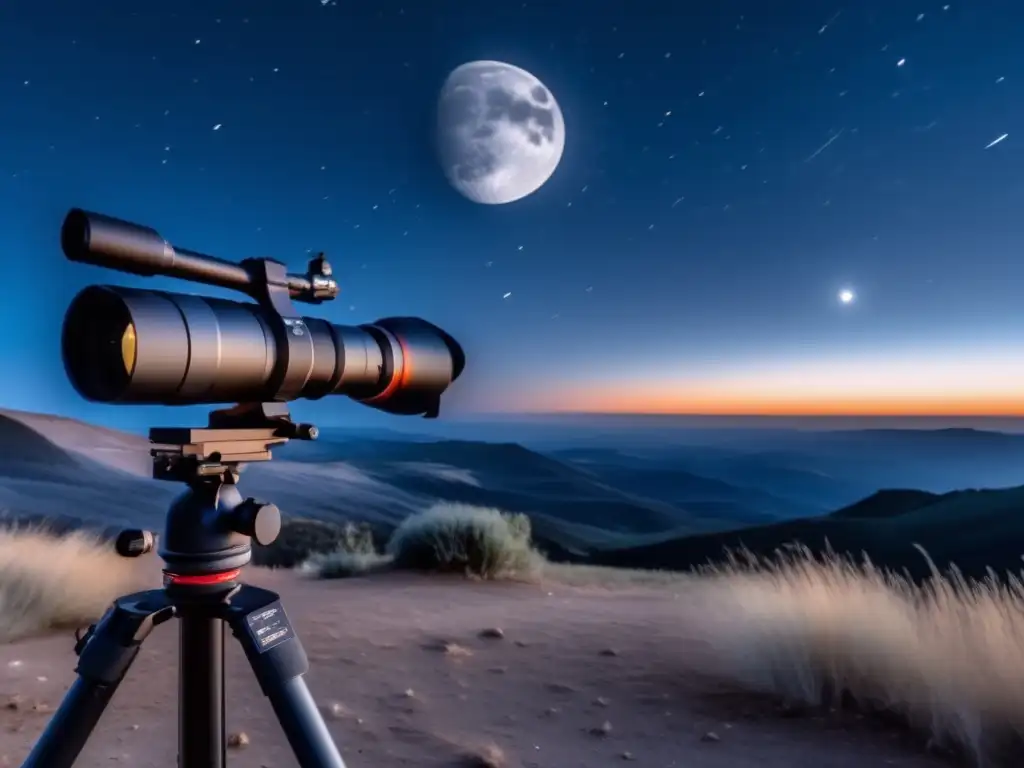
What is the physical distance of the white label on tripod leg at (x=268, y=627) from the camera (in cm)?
145

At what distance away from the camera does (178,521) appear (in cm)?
152

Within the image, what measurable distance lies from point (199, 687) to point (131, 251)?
920 millimetres

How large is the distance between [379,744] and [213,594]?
143 cm

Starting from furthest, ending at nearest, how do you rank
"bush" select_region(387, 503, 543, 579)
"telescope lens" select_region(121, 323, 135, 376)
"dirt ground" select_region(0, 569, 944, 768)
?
"bush" select_region(387, 503, 543, 579) → "dirt ground" select_region(0, 569, 944, 768) → "telescope lens" select_region(121, 323, 135, 376)

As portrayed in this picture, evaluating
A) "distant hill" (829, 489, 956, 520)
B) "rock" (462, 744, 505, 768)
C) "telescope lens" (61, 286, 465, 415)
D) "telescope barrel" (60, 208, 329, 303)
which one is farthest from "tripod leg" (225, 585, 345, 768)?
"distant hill" (829, 489, 956, 520)

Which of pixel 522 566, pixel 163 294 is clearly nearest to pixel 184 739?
pixel 163 294

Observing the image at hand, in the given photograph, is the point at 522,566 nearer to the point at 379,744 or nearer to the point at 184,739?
the point at 379,744

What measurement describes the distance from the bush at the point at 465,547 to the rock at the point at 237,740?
12.3 feet

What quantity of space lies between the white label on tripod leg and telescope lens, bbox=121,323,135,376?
1.76 ft

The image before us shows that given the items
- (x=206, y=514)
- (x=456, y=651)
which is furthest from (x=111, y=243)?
(x=456, y=651)

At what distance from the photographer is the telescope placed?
54.6 inches

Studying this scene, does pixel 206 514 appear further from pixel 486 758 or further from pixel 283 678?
pixel 486 758

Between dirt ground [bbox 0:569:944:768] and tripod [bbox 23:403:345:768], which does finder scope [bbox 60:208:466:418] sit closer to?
tripod [bbox 23:403:345:768]

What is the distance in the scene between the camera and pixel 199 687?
1573mm
